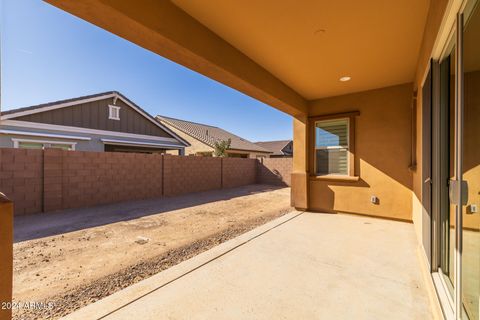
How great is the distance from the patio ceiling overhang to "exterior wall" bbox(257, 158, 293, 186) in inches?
324

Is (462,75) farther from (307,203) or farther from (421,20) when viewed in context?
(307,203)

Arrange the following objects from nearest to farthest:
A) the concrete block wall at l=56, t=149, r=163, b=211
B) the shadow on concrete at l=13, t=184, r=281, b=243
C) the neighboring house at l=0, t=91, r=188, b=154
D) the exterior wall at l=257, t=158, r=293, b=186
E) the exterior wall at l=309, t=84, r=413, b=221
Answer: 1. the shadow on concrete at l=13, t=184, r=281, b=243
2. the exterior wall at l=309, t=84, r=413, b=221
3. the concrete block wall at l=56, t=149, r=163, b=211
4. the neighboring house at l=0, t=91, r=188, b=154
5. the exterior wall at l=257, t=158, r=293, b=186

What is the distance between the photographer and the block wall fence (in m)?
5.19

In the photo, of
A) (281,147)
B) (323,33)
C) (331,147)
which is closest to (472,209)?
(323,33)

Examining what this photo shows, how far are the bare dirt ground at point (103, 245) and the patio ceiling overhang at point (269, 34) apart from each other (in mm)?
2526

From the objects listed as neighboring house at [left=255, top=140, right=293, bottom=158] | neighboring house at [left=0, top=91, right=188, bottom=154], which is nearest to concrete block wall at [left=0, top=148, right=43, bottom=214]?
neighboring house at [left=0, top=91, right=188, bottom=154]

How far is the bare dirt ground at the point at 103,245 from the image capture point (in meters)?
2.25

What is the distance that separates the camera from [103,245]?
3469 millimetres

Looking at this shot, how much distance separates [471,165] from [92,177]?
25.2ft

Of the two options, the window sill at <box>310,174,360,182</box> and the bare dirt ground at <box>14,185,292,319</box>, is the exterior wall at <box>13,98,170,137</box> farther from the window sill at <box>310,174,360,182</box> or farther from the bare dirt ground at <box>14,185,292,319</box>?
the window sill at <box>310,174,360,182</box>

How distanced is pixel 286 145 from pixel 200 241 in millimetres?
25251

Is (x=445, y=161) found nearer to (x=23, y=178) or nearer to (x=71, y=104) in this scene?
(x=23, y=178)

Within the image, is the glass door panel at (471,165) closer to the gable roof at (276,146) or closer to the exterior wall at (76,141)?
the exterior wall at (76,141)

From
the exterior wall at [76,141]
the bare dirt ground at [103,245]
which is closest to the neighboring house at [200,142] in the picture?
the exterior wall at [76,141]
